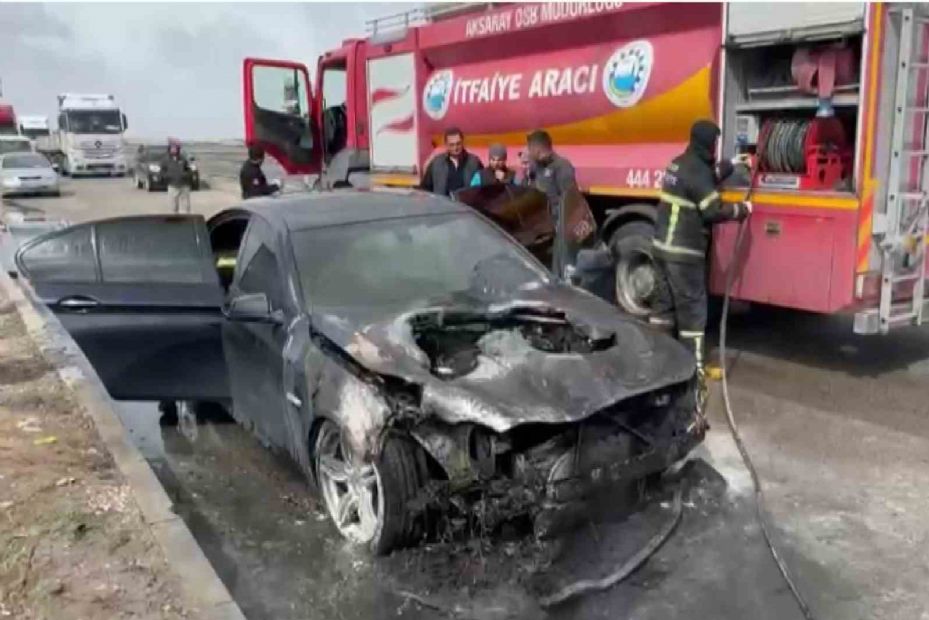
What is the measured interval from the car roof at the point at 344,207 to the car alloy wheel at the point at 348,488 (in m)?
1.33

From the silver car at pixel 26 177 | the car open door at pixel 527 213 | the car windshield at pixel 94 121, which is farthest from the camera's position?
the car windshield at pixel 94 121

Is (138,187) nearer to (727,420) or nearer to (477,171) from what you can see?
(477,171)

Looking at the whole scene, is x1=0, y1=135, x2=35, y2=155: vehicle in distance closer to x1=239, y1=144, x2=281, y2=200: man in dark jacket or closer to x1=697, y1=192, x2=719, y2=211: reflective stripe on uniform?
x1=239, y1=144, x2=281, y2=200: man in dark jacket

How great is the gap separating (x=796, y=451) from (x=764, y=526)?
3.74ft

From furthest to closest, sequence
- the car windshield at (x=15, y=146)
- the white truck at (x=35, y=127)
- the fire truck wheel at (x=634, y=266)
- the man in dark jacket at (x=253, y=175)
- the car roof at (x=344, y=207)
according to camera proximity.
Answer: the white truck at (x=35, y=127)
the car windshield at (x=15, y=146)
the man in dark jacket at (x=253, y=175)
the fire truck wheel at (x=634, y=266)
the car roof at (x=344, y=207)

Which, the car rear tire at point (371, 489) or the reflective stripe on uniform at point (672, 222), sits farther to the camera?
the reflective stripe on uniform at point (672, 222)

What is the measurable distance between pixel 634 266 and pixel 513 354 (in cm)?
428

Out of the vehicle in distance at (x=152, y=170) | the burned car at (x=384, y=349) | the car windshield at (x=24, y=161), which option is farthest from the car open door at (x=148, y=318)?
the car windshield at (x=24, y=161)

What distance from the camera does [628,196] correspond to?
26.3ft

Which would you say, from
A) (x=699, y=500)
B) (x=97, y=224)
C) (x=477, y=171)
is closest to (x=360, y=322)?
(x=699, y=500)

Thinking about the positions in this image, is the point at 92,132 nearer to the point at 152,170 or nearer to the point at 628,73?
the point at 152,170

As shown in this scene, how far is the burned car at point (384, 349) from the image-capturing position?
12.2 ft

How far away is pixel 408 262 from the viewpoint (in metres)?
4.98

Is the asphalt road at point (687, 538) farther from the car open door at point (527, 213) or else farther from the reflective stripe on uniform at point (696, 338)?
the car open door at point (527, 213)
